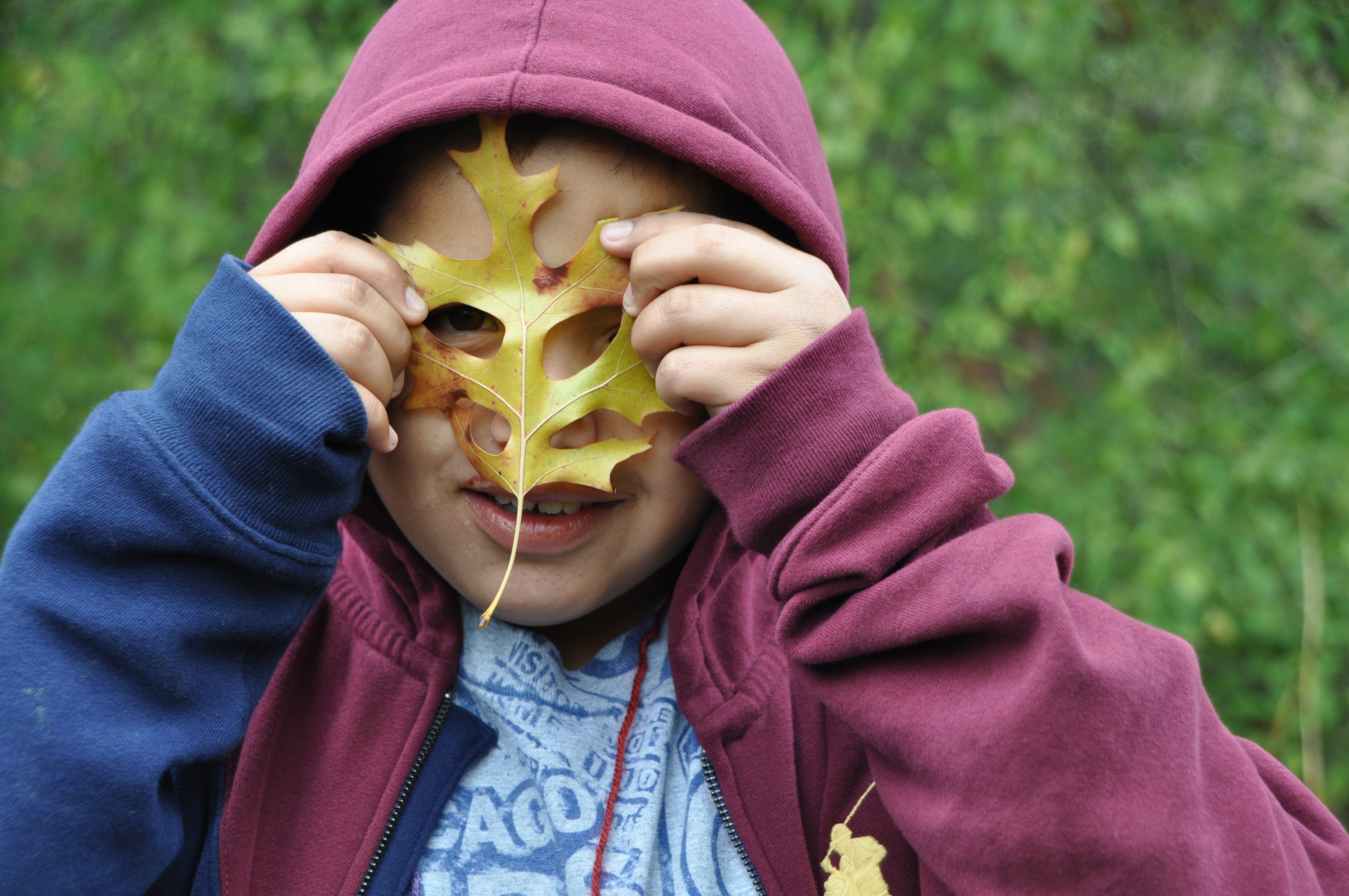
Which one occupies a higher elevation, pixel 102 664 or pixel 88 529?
pixel 88 529

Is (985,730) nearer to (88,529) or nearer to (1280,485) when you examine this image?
(88,529)

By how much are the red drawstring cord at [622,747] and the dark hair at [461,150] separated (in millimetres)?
530

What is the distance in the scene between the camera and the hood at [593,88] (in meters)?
1.23

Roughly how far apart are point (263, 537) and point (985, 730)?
28.7 inches

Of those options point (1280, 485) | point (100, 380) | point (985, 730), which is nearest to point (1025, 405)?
point (1280, 485)

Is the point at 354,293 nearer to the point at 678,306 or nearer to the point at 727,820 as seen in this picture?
the point at 678,306

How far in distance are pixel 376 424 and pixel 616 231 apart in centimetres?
33

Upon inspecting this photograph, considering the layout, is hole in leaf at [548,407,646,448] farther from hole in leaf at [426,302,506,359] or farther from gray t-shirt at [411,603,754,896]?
gray t-shirt at [411,603,754,896]

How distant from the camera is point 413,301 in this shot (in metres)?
1.24

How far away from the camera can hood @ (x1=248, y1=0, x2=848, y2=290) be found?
1229 millimetres

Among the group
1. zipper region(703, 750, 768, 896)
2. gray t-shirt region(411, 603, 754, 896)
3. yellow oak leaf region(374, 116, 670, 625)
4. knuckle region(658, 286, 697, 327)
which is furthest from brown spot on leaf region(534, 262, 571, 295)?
zipper region(703, 750, 768, 896)

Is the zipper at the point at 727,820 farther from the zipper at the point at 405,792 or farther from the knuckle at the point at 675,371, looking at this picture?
the knuckle at the point at 675,371

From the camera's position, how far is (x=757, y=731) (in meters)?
1.33

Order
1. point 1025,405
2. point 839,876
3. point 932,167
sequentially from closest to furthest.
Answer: point 839,876, point 932,167, point 1025,405
